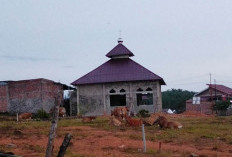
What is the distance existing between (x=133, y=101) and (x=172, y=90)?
49166mm

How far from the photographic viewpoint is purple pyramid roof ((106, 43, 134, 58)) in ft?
110

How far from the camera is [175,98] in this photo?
235ft

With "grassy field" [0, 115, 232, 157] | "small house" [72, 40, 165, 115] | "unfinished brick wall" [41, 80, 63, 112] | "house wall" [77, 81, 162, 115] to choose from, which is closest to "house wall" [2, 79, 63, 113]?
"unfinished brick wall" [41, 80, 63, 112]

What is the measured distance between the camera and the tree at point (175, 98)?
66.8 metres

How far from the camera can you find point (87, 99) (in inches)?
1265

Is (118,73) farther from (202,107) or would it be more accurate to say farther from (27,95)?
(202,107)

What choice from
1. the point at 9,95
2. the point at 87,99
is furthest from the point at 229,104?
the point at 9,95

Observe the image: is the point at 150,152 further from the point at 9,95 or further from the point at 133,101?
the point at 9,95

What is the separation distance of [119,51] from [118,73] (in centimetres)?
244

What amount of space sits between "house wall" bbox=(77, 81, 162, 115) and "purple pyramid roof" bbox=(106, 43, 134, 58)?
321cm

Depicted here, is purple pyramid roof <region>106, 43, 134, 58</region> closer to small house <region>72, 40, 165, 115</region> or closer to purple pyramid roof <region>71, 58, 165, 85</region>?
purple pyramid roof <region>71, 58, 165, 85</region>

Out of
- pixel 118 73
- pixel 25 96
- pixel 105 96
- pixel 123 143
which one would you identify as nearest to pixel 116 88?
pixel 105 96

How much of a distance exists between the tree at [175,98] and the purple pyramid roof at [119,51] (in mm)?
31617

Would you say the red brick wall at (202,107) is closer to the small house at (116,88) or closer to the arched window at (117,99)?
the small house at (116,88)
